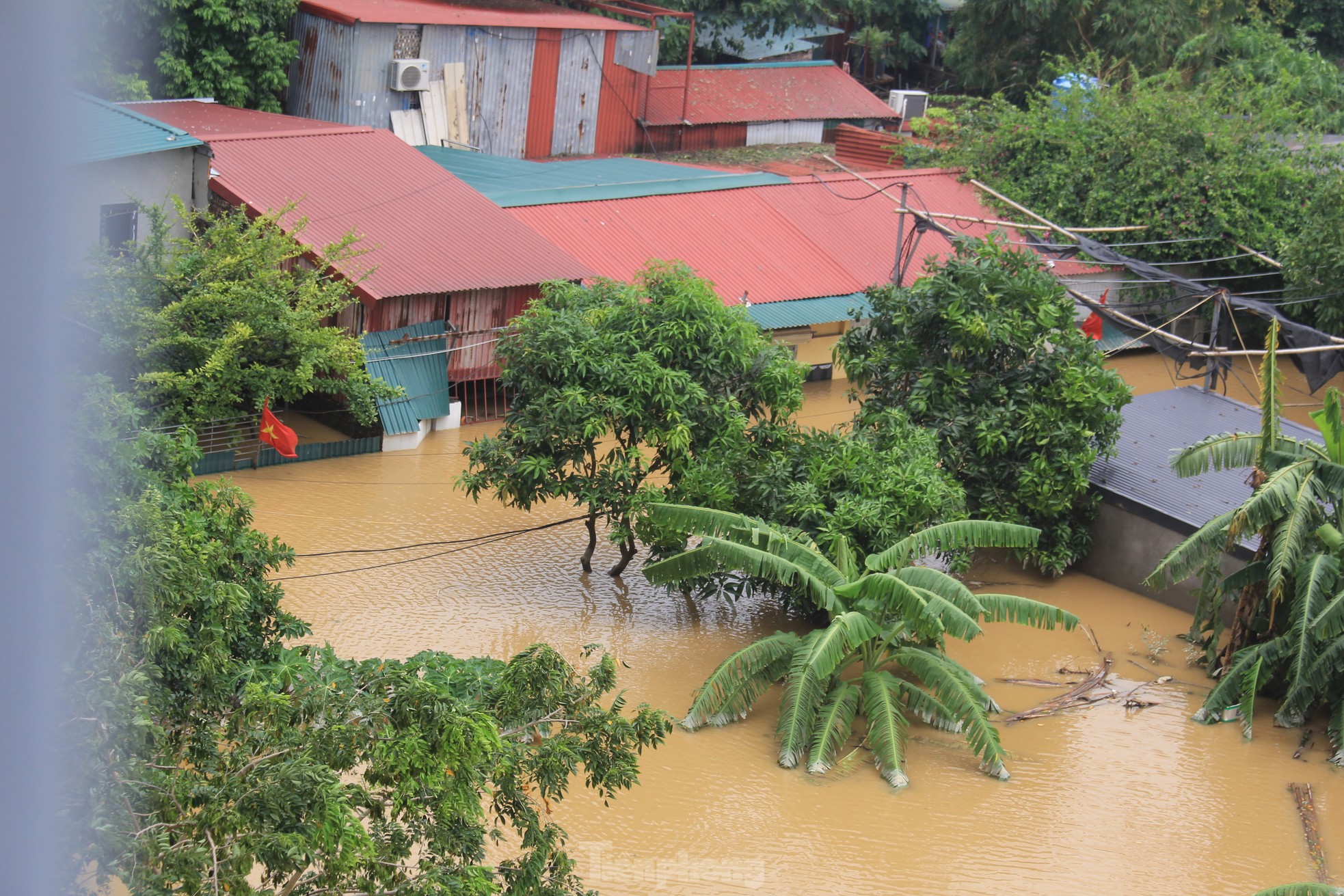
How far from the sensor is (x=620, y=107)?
91.5ft

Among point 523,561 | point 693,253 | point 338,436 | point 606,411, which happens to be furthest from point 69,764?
point 693,253

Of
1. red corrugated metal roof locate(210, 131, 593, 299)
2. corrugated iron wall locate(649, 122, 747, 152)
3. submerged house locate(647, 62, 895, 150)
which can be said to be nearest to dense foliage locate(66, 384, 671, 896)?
red corrugated metal roof locate(210, 131, 593, 299)

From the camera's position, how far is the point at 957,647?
13.6m

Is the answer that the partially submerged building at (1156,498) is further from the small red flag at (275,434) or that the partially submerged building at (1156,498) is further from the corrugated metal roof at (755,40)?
the corrugated metal roof at (755,40)

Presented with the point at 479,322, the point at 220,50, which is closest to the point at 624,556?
the point at 479,322

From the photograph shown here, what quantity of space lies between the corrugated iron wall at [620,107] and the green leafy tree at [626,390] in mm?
14748

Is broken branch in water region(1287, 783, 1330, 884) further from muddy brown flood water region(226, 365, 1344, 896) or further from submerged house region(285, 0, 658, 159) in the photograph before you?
submerged house region(285, 0, 658, 159)

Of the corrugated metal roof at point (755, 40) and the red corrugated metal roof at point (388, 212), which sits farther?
the corrugated metal roof at point (755, 40)

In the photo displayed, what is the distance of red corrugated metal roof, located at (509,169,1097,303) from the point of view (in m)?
20.6

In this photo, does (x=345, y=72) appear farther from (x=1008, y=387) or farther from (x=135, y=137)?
(x=1008, y=387)

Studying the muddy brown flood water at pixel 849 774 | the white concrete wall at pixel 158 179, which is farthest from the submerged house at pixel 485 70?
the muddy brown flood water at pixel 849 774

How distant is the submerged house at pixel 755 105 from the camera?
29.2 metres

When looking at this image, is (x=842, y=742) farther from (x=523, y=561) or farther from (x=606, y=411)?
(x=523, y=561)

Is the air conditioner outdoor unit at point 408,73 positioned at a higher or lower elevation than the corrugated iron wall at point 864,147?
higher
